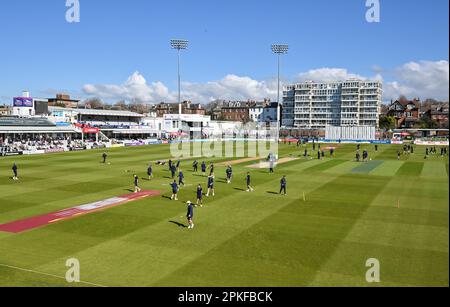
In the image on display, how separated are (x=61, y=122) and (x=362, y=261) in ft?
269

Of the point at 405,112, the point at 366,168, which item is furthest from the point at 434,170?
the point at 405,112

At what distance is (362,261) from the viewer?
14664 millimetres

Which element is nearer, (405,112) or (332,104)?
(405,112)

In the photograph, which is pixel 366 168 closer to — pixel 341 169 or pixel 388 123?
pixel 341 169

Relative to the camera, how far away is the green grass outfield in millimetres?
13336

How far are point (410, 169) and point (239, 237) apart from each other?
3204 centimetres

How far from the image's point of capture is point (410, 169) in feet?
141

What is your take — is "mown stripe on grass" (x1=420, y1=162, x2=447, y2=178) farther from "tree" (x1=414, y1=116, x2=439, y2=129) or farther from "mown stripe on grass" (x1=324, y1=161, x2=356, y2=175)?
"tree" (x1=414, y1=116, x2=439, y2=129)

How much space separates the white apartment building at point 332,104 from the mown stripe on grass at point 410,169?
108 m

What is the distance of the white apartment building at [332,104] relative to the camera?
155625 millimetres

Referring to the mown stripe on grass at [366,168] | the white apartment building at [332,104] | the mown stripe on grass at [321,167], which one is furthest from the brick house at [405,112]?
the mown stripe on grass at [321,167]
